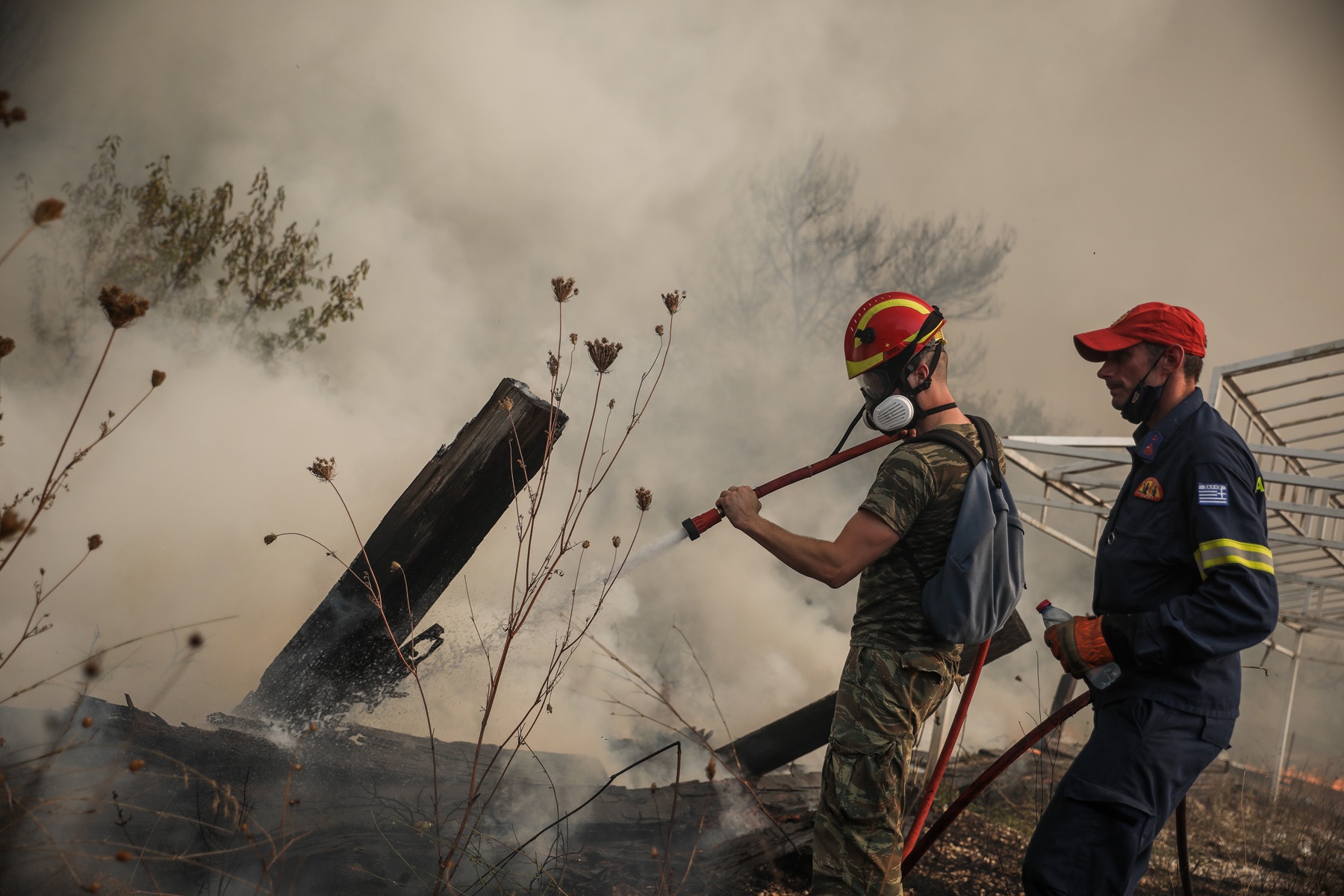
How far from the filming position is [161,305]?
7.88 m

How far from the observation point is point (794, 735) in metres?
3.98

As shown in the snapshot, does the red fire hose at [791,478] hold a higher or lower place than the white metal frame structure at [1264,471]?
lower

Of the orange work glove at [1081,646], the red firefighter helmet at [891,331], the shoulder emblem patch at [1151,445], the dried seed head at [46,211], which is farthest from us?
the red firefighter helmet at [891,331]

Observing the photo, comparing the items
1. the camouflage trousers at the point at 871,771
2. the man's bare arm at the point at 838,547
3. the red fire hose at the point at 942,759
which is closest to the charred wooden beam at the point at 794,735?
the red fire hose at the point at 942,759

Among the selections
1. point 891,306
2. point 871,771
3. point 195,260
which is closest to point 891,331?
point 891,306

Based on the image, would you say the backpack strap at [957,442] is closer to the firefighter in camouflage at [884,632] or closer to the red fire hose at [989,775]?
the firefighter in camouflage at [884,632]

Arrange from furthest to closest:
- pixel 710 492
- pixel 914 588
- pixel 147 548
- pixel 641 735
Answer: pixel 710 492
pixel 641 735
pixel 147 548
pixel 914 588

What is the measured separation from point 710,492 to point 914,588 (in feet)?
26.3

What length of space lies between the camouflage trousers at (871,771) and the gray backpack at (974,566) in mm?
167

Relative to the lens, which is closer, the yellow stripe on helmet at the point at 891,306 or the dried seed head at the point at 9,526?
the dried seed head at the point at 9,526

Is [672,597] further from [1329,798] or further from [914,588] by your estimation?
[1329,798]

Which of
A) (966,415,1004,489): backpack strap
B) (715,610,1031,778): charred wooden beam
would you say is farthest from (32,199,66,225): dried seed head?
(715,610,1031,778): charred wooden beam

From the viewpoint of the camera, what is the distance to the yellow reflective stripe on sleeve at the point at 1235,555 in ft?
6.61

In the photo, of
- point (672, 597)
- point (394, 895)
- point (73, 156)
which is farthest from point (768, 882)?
point (73, 156)
